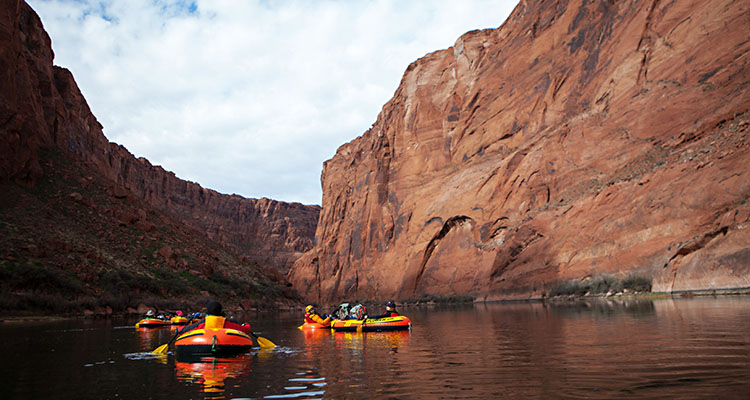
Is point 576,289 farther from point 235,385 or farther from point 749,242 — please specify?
point 235,385

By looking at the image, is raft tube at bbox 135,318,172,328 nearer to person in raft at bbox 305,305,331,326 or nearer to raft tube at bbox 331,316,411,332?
person in raft at bbox 305,305,331,326

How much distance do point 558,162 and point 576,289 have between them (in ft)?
50.3

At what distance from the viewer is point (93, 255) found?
4109 centimetres

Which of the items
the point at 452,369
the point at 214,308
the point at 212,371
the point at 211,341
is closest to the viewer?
the point at 452,369

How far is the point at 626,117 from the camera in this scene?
41.7 m

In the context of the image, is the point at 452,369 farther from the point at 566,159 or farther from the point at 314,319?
the point at 566,159

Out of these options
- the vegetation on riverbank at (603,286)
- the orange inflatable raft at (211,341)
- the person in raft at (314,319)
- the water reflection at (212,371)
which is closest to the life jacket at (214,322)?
the orange inflatable raft at (211,341)

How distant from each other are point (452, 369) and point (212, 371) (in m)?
5.31

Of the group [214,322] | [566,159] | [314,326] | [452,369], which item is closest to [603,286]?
[566,159]

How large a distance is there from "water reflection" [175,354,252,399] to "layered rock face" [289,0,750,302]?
25322 millimetres

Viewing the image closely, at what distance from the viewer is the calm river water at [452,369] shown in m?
6.73

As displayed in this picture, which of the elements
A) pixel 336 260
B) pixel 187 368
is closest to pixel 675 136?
pixel 187 368

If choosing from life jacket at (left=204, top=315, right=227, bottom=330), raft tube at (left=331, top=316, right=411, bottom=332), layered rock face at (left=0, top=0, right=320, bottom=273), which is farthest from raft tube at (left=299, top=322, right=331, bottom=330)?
layered rock face at (left=0, top=0, right=320, bottom=273)

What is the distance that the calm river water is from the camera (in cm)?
673
